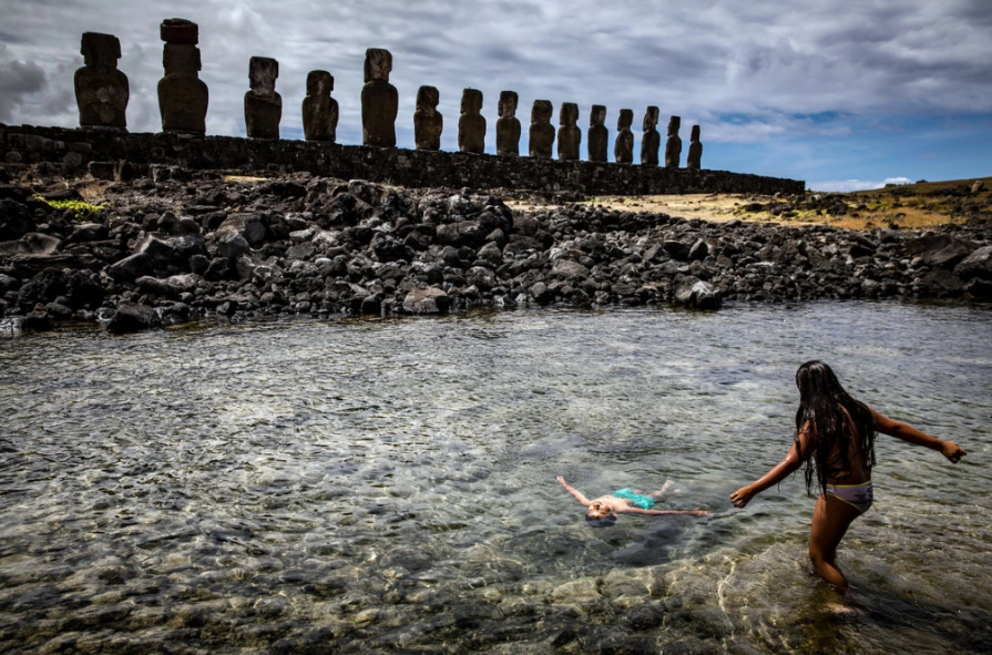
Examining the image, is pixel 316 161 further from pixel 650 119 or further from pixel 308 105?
pixel 650 119

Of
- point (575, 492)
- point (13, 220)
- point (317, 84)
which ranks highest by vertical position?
point (317, 84)

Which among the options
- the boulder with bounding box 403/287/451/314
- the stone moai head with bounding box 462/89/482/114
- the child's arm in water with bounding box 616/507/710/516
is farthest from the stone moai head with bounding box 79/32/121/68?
the child's arm in water with bounding box 616/507/710/516

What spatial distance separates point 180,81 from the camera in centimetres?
1833

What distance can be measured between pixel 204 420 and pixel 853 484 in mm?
4486

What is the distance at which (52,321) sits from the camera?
31.5 ft

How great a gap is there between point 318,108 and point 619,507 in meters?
19.0

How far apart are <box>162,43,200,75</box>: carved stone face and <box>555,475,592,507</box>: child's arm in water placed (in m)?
18.2

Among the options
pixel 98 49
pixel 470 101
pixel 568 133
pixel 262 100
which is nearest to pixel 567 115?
pixel 568 133

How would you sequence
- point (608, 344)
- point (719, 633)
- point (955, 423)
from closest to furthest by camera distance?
point (719, 633)
point (955, 423)
point (608, 344)

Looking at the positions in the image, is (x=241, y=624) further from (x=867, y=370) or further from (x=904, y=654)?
(x=867, y=370)

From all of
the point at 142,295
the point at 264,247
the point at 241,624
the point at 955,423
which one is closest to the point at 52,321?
the point at 142,295

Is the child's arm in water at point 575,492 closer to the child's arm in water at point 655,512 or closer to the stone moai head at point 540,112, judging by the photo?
the child's arm in water at point 655,512

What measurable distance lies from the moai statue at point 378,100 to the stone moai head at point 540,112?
21.1 feet

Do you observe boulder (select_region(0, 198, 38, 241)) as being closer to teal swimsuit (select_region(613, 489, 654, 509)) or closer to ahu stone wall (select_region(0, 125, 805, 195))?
ahu stone wall (select_region(0, 125, 805, 195))
